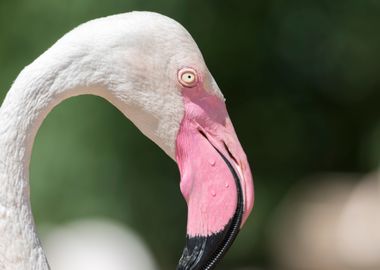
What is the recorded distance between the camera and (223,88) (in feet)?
27.8

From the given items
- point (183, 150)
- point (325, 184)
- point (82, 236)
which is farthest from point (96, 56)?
point (325, 184)

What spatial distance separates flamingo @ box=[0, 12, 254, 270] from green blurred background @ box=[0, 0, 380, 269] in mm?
4598

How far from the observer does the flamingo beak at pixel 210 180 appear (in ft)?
7.21

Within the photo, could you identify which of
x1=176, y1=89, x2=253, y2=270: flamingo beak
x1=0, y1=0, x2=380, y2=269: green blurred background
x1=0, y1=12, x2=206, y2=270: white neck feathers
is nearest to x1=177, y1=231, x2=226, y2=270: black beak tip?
x1=176, y1=89, x2=253, y2=270: flamingo beak

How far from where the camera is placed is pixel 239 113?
8.92m

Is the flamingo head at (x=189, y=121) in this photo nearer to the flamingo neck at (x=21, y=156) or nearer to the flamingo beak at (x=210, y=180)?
the flamingo beak at (x=210, y=180)

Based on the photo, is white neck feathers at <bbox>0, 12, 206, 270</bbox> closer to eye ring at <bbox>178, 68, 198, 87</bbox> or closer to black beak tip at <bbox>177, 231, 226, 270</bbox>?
eye ring at <bbox>178, 68, 198, 87</bbox>

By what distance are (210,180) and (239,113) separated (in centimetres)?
670

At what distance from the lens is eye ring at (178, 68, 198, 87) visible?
87.4 inches

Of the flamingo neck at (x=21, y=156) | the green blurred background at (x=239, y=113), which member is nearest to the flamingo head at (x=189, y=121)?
the flamingo neck at (x=21, y=156)

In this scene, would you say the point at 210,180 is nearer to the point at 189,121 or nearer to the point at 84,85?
the point at 189,121

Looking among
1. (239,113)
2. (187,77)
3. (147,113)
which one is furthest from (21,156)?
(239,113)

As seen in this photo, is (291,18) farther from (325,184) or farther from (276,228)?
(325,184)

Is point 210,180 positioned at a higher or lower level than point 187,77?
lower
